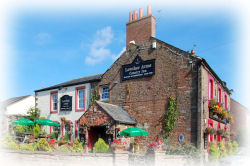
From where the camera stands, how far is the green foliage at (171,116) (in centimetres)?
1660

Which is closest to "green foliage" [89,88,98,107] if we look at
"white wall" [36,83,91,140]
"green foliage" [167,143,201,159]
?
"white wall" [36,83,91,140]

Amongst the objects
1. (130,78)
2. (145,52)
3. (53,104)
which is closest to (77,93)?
(53,104)

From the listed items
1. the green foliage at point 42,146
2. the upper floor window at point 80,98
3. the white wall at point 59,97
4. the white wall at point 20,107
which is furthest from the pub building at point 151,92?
the white wall at point 20,107

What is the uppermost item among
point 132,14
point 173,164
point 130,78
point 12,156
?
point 132,14

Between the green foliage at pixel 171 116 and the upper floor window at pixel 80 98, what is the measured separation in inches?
337

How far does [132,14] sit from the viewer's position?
20500mm

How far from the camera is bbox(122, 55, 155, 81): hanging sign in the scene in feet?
60.3

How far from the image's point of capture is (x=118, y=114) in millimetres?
17656

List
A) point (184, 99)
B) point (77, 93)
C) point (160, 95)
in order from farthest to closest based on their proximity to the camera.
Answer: point (77, 93) < point (160, 95) < point (184, 99)

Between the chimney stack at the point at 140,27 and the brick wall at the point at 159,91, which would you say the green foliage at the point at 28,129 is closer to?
the brick wall at the point at 159,91

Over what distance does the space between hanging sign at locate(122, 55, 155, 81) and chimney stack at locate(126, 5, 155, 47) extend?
1.65m

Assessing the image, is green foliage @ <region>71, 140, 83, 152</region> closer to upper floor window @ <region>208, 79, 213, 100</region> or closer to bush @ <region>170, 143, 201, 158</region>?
bush @ <region>170, 143, 201, 158</region>

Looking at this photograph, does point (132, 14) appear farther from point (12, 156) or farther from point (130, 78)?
point (12, 156)

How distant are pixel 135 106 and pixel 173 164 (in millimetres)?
6691
